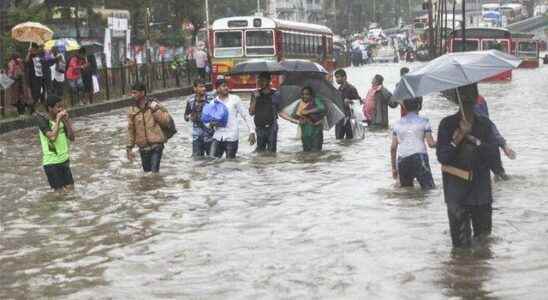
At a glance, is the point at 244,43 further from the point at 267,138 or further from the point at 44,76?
the point at 267,138

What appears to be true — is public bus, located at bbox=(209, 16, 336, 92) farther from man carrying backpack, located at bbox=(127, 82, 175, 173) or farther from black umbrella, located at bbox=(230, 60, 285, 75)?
man carrying backpack, located at bbox=(127, 82, 175, 173)

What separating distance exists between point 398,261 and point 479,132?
1206 mm

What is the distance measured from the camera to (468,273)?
8391 mm

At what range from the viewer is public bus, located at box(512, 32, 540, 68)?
63656mm

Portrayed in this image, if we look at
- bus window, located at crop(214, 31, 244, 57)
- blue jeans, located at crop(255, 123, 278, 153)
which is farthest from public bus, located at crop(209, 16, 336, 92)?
blue jeans, located at crop(255, 123, 278, 153)

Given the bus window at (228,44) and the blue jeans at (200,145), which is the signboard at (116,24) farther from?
the blue jeans at (200,145)

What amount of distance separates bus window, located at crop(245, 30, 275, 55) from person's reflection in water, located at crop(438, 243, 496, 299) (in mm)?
27612

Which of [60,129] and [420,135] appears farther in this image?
[60,129]

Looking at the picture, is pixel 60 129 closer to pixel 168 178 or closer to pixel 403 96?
pixel 168 178

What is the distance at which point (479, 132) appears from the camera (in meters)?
8.62

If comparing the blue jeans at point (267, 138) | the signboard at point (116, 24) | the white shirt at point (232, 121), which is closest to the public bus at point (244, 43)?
the signboard at point (116, 24)

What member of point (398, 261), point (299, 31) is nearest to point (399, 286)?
point (398, 261)

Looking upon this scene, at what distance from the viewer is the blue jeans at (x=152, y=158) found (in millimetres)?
14922

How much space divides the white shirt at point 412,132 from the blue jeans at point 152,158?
3869 millimetres
